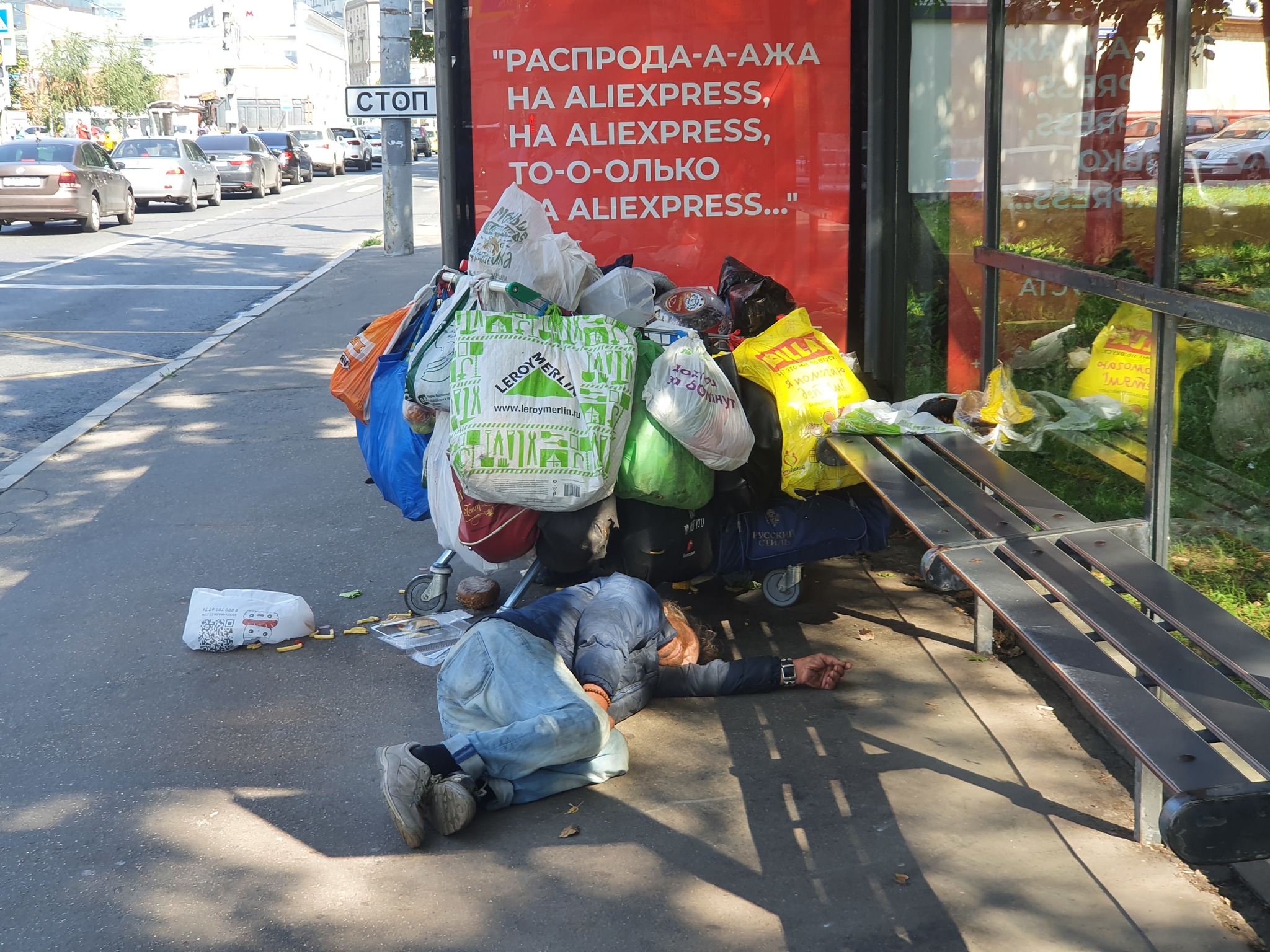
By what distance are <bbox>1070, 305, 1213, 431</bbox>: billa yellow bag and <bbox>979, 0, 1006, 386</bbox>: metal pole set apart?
770 millimetres

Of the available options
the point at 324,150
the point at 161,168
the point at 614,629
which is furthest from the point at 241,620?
the point at 324,150

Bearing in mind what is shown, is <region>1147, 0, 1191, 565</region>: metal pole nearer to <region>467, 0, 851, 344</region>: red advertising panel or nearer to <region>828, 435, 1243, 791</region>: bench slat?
<region>828, 435, 1243, 791</region>: bench slat

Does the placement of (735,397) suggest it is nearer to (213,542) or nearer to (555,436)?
(555,436)

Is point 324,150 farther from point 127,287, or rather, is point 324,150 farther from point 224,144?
point 127,287

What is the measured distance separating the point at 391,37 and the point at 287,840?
42.8 ft

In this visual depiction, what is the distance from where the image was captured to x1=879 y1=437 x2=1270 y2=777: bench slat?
97.6 inches

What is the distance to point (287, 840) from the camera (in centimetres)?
350

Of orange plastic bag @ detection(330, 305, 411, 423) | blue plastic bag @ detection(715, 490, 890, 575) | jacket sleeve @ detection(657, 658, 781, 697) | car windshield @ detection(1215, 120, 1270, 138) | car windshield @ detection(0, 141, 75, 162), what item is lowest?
jacket sleeve @ detection(657, 658, 781, 697)

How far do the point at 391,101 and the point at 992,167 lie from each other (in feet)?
30.4

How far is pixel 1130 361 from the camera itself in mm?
4039

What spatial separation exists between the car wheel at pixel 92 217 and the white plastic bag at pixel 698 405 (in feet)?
→ 65.9

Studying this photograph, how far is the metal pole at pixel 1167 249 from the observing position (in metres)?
3.54

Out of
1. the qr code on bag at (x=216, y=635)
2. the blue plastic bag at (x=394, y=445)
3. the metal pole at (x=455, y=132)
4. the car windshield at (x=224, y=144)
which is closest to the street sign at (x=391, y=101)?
the metal pole at (x=455, y=132)

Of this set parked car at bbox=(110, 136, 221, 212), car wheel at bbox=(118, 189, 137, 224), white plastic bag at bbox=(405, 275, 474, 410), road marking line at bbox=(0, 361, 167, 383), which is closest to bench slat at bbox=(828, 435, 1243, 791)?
white plastic bag at bbox=(405, 275, 474, 410)
